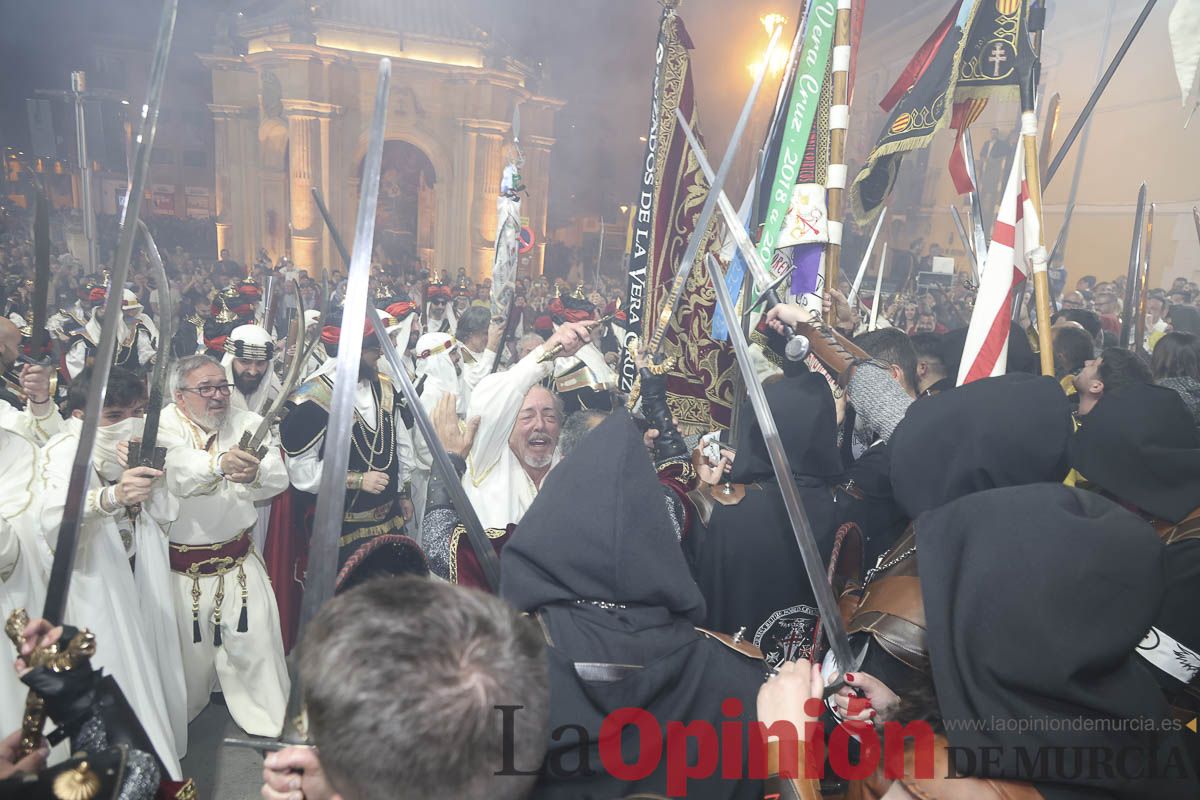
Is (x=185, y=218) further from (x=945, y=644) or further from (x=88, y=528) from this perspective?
(x=945, y=644)

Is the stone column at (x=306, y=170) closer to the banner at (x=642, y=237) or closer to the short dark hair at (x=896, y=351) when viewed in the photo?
the banner at (x=642, y=237)

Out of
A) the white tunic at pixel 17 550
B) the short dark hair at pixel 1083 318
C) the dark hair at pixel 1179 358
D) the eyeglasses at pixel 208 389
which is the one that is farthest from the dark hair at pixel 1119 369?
the white tunic at pixel 17 550

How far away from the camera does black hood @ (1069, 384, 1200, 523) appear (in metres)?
2.11

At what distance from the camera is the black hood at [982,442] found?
5.58ft

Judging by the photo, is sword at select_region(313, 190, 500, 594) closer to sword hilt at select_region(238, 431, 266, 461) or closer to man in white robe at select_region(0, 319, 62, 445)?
sword hilt at select_region(238, 431, 266, 461)

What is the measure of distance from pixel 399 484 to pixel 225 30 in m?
22.2

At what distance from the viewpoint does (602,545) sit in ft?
4.57

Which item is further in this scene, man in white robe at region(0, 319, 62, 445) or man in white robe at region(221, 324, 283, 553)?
man in white robe at region(221, 324, 283, 553)

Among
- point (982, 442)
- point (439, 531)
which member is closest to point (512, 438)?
point (439, 531)

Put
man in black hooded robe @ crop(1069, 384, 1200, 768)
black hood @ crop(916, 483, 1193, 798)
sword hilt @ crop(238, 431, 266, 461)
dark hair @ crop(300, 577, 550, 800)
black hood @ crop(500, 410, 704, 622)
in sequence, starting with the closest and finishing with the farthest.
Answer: dark hair @ crop(300, 577, 550, 800), black hood @ crop(916, 483, 1193, 798), black hood @ crop(500, 410, 704, 622), man in black hooded robe @ crop(1069, 384, 1200, 768), sword hilt @ crop(238, 431, 266, 461)

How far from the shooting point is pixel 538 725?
969mm

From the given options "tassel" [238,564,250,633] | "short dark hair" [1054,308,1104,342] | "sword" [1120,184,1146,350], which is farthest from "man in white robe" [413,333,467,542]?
"sword" [1120,184,1146,350]

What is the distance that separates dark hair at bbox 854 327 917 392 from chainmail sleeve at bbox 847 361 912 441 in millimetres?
686

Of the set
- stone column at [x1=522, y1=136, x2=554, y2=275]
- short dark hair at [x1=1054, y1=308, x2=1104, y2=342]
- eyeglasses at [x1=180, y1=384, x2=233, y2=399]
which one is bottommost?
eyeglasses at [x1=180, y1=384, x2=233, y2=399]
